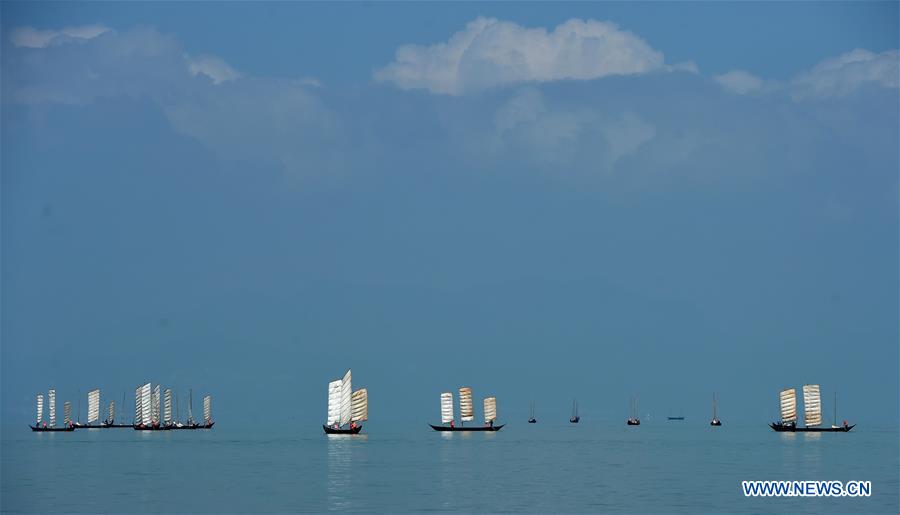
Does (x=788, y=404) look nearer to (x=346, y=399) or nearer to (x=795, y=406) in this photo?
(x=795, y=406)

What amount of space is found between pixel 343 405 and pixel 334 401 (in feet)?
4.96

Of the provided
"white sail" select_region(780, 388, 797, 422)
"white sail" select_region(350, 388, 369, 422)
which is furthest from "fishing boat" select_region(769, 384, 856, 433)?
"white sail" select_region(350, 388, 369, 422)

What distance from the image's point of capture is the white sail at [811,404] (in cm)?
18362

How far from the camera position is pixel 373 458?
133500mm

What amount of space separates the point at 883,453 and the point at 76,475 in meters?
99.3

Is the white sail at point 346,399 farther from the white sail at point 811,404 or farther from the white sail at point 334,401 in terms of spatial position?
the white sail at point 811,404

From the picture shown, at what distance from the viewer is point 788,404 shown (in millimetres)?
185375

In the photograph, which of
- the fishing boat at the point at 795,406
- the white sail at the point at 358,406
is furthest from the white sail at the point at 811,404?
the white sail at the point at 358,406

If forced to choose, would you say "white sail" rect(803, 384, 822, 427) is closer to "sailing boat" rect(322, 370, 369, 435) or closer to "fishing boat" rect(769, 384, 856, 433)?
"fishing boat" rect(769, 384, 856, 433)

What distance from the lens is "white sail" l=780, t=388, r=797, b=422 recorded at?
18375 centimetres

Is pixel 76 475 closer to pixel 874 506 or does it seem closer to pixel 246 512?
pixel 246 512

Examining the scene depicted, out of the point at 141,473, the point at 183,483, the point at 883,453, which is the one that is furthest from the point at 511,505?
the point at 883,453

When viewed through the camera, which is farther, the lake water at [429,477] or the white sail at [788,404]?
the white sail at [788,404]

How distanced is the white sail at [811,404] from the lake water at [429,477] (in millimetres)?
17232
